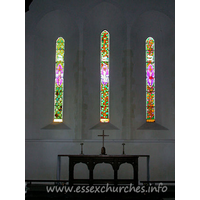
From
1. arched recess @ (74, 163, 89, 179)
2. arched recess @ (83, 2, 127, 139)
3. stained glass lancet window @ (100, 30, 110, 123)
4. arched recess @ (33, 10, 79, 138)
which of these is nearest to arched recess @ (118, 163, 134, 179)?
arched recess @ (74, 163, 89, 179)

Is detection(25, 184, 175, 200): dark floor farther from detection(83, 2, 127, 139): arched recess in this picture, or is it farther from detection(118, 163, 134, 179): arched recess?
detection(83, 2, 127, 139): arched recess

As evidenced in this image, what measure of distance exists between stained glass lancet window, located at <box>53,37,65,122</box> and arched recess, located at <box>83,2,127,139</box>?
0.73m

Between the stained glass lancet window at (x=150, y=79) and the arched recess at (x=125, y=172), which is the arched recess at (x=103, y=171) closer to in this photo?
the arched recess at (x=125, y=172)

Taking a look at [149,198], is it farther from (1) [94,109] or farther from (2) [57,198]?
(1) [94,109]

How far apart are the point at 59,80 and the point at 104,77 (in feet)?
4.47

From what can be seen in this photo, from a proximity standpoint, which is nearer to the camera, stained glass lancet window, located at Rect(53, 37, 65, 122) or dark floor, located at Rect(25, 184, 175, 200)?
dark floor, located at Rect(25, 184, 175, 200)

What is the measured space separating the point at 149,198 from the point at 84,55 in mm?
4551

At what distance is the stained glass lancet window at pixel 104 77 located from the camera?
311 inches

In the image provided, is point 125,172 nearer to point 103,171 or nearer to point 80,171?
point 103,171

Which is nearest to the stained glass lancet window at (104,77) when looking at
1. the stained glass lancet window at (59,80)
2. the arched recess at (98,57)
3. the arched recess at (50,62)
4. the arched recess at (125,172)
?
the arched recess at (98,57)

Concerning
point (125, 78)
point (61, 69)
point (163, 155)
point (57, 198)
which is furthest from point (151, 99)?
point (57, 198)

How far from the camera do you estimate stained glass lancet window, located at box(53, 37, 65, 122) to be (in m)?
7.90

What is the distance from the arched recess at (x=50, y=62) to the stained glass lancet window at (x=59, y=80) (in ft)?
0.35

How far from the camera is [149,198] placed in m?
4.82
